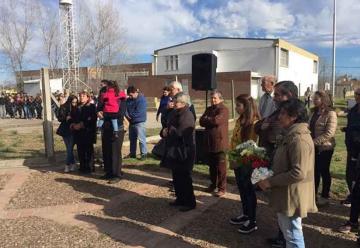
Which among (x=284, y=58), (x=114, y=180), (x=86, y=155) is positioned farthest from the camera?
(x=284, y=58)

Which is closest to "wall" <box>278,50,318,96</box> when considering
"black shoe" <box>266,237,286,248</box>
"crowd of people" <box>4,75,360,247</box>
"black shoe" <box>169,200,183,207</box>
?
"crowd of people" <box>4,75,360,247</box>

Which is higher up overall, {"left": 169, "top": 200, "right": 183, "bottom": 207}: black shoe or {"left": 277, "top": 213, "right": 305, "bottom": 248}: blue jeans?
{"left": 277, "top": 213, "right": 305, "bottom": 248}: blue jeans

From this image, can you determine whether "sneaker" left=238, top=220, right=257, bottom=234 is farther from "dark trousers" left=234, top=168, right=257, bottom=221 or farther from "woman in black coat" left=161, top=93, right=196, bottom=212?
"woman in black coat" left=161, top=93, right=196, bottom=212

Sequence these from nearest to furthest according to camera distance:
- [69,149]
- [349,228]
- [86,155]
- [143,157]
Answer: [349,228] < [86,155] < [69,149] < [143,157]

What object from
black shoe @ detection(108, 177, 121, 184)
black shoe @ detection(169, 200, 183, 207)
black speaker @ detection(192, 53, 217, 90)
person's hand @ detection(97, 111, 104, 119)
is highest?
black speaker @ detection(192, 53, 217, 90)

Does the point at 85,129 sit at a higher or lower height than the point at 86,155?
higher

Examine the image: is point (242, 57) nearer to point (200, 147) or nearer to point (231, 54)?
point (231, 54)

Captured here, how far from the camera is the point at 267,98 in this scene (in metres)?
6.38

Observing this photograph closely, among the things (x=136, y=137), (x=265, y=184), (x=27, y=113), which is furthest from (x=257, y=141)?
(x=27, y=113)

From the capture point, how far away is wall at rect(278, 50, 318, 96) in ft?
180

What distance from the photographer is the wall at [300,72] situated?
180 ft

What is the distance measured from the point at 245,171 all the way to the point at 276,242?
911 millimetres

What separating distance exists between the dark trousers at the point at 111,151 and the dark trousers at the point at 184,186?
2042 millimetres

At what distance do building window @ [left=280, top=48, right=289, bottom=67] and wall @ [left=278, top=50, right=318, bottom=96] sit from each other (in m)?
0.61
